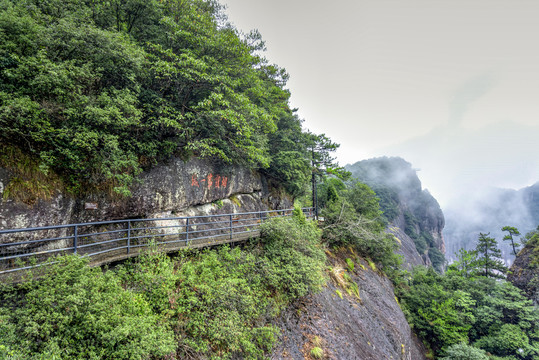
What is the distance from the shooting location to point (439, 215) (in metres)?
65.5

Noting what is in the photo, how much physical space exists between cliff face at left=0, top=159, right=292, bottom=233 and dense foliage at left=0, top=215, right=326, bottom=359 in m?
2.29

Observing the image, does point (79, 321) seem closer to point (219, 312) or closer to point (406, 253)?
point (219, 312)

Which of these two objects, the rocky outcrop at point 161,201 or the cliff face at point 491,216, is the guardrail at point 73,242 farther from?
the cliff face at point 491,216

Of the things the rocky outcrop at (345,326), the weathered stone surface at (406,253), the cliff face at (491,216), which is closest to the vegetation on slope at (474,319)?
the rocky outcrop at (345,326)

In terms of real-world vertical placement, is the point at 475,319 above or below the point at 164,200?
below

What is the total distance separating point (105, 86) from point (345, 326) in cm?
1116

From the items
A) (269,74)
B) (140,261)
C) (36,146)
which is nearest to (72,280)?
(140,261)

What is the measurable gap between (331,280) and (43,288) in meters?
9.12

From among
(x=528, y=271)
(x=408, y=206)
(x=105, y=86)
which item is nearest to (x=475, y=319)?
(x=528, y=271)

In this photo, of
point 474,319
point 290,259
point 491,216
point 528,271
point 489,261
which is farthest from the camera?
point 491,216

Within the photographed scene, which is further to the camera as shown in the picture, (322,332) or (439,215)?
(439,215)

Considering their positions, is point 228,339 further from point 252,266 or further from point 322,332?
point 322,332

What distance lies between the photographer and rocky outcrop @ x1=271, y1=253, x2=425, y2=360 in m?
5.80

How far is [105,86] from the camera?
19.8 feet
